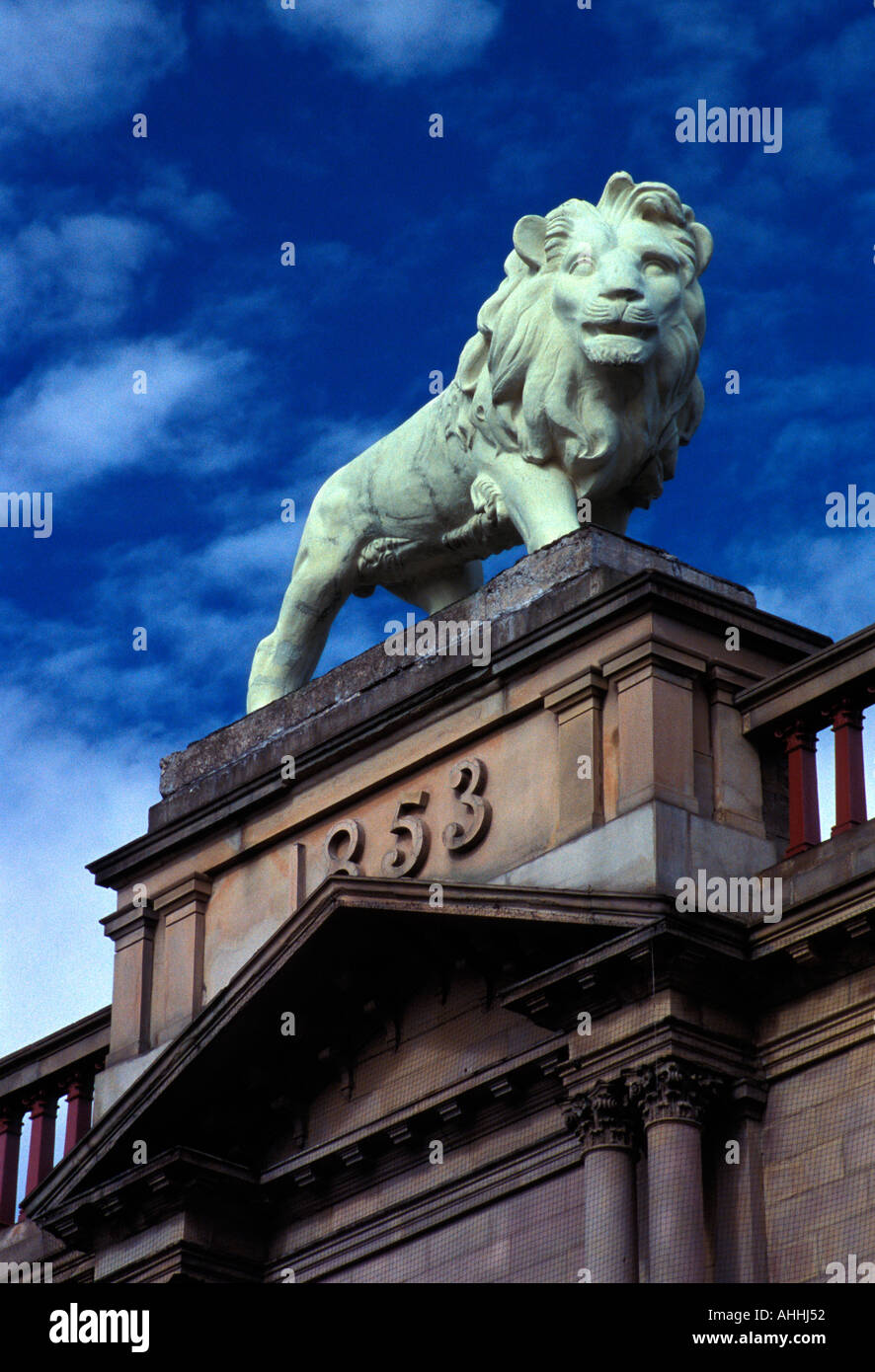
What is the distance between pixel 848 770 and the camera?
24.7 meters

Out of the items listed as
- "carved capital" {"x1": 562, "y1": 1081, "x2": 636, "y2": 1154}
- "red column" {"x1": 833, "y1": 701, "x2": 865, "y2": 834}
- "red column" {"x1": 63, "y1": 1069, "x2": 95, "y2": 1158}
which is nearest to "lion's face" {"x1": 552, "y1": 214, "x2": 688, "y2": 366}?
"red column" {"x1": 833, "y1": 701, "x2": 865, "y2": 834}

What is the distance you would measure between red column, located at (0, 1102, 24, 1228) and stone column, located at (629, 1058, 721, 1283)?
28.8ft

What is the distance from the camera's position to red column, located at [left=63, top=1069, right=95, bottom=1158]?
30.5 meters

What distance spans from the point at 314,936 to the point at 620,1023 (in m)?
3.26

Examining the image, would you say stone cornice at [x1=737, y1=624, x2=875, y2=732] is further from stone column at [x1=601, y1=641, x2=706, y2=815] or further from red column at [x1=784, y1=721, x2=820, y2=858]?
stone column at [x1=601, y1=641, x2=706, y2=815]

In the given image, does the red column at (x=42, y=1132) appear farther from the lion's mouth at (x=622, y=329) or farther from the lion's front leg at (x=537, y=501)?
the lion's mouth at (x=622, y=329)

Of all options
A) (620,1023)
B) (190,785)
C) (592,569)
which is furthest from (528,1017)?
(190,785)

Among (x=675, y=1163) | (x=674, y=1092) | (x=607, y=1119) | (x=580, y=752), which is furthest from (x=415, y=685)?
(x=675, y=1163)

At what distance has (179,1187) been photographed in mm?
27578

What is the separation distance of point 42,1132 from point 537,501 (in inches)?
300

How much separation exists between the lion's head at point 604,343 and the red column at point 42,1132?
24.3 feet

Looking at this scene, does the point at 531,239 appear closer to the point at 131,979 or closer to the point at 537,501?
the point at 537,501

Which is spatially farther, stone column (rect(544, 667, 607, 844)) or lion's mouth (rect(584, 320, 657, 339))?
lion's mouth (rect(584, 320, 657, 339))

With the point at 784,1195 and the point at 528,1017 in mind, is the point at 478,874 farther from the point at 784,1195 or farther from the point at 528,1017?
the point at 784,1195
